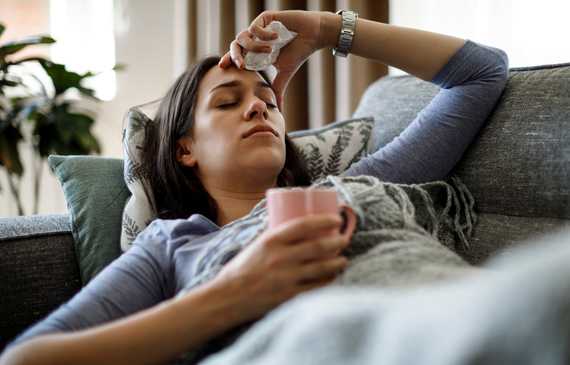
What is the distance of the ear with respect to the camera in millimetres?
1063

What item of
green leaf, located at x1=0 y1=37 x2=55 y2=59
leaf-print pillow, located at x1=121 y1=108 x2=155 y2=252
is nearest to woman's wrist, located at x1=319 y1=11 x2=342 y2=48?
leaf-print pillow, located at x1=121 y1=108 x2=155 y2=252

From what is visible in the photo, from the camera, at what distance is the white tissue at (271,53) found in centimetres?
100

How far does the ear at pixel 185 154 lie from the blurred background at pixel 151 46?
106 cm

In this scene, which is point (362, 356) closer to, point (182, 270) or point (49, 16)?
point (182, 270)

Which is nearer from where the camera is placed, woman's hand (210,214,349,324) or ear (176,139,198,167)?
woman's hand (210,214,349,324)

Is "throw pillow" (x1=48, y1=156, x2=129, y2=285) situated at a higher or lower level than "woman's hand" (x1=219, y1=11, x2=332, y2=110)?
lower

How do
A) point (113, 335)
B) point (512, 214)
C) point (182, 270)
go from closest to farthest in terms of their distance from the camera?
point (113, 335), point (182, 270), point (512, 214)

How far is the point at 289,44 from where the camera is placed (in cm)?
109

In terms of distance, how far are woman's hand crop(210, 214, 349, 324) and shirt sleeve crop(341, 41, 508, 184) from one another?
0.52 m

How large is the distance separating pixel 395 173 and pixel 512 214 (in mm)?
272

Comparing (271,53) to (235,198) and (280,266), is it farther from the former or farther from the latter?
(280,266)

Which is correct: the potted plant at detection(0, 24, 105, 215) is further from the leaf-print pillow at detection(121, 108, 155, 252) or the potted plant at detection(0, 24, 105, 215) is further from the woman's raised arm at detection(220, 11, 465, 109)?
the woman's raised arm at detection(220, 11, 465, 109)

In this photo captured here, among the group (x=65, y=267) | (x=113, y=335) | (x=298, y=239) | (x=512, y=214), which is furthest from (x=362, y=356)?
(x=65, y=267)

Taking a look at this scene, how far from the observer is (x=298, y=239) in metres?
0.51
